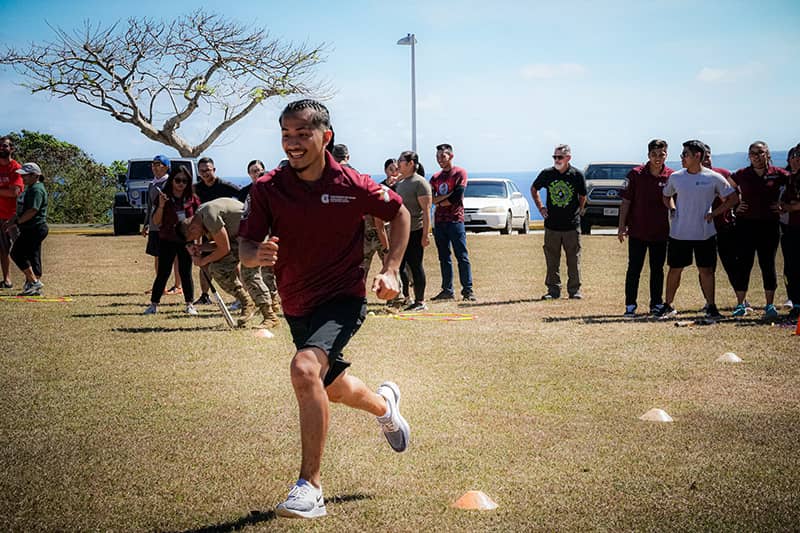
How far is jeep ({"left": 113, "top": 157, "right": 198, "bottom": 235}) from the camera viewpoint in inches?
1209

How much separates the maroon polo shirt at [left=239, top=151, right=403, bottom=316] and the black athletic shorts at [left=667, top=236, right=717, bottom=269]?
7.03 m

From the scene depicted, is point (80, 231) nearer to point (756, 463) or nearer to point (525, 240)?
point (525, 240)

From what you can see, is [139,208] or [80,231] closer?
[139,208]

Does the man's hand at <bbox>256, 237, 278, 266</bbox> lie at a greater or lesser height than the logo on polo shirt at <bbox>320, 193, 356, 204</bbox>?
lesser

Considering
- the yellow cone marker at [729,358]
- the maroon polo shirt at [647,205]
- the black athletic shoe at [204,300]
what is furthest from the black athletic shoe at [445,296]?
the yellow cone marker at [729,358]

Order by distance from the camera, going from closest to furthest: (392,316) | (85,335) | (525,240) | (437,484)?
(437,484) < (85,335) < (392,316) < (525,240)

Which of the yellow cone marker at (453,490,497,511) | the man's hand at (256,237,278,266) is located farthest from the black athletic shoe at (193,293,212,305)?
the yellow cone marker at (453,490,497,511)

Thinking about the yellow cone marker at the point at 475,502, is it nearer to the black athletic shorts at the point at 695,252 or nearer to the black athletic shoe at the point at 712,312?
the black athletic shorts at the point at 695,252

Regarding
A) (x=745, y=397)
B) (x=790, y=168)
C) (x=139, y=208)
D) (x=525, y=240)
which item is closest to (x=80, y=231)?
(x=139, y=208)

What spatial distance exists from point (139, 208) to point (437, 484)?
27.8m

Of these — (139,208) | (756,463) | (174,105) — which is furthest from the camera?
(174,105)

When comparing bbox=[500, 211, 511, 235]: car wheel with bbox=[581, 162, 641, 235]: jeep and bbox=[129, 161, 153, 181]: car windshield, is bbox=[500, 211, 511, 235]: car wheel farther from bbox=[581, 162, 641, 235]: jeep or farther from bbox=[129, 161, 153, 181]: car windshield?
bbox=[129, 161, 153, 181]: car windshield

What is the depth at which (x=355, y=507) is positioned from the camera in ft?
15.1

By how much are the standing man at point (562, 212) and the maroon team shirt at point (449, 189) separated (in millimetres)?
1124
